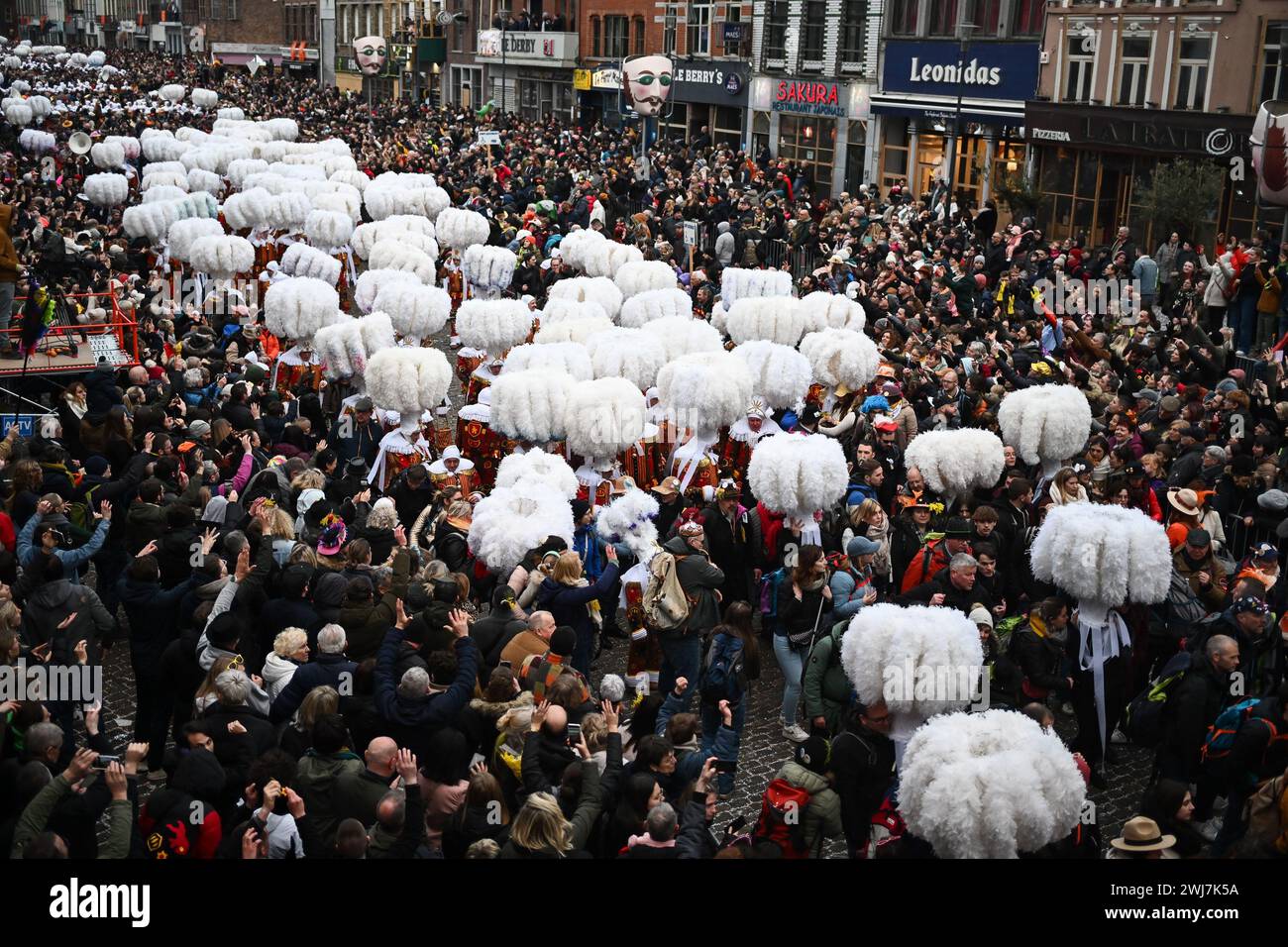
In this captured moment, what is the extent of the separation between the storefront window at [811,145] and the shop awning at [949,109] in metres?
3.06

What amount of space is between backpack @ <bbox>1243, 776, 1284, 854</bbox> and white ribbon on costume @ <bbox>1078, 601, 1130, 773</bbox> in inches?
91.3

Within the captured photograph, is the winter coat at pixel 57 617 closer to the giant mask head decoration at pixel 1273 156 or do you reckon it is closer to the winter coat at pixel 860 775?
the winter coat at pixel 860 775

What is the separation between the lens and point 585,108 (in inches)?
2183

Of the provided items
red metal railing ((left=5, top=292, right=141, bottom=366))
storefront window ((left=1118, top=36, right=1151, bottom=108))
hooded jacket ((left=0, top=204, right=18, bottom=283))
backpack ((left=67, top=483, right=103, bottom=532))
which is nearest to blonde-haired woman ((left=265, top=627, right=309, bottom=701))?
backpack ((left=67, top=483, right=103, bottom=532))

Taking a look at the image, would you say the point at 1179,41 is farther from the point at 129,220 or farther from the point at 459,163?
the point at 129,220

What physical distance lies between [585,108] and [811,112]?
1676 centimetres

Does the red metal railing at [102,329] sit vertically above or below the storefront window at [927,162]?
below

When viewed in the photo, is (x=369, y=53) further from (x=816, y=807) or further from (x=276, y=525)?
(x=816, y=807)

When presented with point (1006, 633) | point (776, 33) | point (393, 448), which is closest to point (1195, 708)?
point (1006, 633)

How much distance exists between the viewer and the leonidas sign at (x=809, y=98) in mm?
39781

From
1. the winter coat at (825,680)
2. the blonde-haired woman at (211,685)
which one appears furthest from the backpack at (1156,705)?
the blonde-haired woman at (211,685)

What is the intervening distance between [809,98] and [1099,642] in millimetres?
34372

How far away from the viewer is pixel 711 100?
1820 inches
